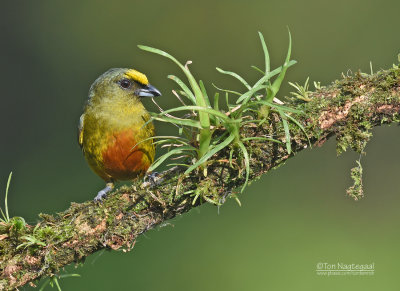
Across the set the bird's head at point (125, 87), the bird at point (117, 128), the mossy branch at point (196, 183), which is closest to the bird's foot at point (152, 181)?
the mossy branch at point (196, 183)

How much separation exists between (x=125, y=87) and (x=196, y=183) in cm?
162

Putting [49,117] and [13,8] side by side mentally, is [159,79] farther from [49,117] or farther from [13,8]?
[13,8]

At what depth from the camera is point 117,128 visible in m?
3.77

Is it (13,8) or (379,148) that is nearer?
(379,148)

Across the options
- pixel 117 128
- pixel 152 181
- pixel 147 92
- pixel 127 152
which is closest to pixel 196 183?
pixel 152 181

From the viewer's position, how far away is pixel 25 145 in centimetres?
723

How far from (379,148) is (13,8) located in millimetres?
5522

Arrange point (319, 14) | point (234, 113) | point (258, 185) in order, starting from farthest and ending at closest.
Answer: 1. point (319, 14)
2. point (258, 185)
3. point (234, 113)

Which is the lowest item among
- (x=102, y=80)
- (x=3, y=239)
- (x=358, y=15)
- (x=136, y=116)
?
(x=3, y=239)

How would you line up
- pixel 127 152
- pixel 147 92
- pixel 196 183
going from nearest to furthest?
pixel 196 183, pixel 127 152, pixel 147 92

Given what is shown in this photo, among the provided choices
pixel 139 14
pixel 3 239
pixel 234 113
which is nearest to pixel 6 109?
pixel 139 14

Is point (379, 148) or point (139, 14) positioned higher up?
point (139, 14)

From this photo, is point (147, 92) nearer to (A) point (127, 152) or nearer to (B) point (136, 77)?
(B) point (136, 77)

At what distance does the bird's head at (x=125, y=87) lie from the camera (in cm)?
396
